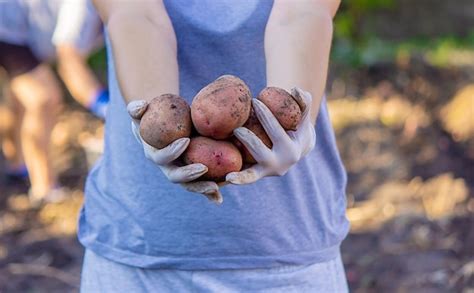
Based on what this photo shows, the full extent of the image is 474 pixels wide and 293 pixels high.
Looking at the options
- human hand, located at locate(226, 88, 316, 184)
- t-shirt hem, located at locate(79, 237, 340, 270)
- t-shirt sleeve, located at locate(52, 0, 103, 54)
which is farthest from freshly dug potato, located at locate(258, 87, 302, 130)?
t-shirt sleeve, located at locate(52, 0, 103, 54)

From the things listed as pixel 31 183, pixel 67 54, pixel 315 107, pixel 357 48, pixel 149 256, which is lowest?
pixel 357 48

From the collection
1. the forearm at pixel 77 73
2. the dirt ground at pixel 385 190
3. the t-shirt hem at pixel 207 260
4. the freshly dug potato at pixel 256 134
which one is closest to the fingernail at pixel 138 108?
the freshly dug potato at pixel 256 134

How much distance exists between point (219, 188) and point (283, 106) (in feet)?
0.74

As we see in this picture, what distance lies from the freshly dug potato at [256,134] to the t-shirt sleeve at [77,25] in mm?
2550

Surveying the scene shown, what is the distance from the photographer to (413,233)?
3465mm

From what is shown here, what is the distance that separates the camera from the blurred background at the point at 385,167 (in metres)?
3.23

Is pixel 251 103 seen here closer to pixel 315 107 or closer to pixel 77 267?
pixel 315 107

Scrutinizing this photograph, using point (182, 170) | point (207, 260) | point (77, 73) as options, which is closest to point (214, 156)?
point (182, 170)

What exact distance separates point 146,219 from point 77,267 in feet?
6.66

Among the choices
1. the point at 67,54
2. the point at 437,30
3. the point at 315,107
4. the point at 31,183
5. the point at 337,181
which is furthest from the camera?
the point at 437,30

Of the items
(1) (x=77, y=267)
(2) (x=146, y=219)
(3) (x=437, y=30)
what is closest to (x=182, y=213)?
(2) (x=146, y=219)

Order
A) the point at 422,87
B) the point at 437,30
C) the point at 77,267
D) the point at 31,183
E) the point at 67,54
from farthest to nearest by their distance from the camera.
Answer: the point at 437,30 < the point at 422,87 < the point at 31,183 < the point at 67,54 < the point at 77,267

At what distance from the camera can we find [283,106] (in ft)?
3.52

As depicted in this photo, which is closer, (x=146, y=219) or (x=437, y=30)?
(x=146, y=219)
